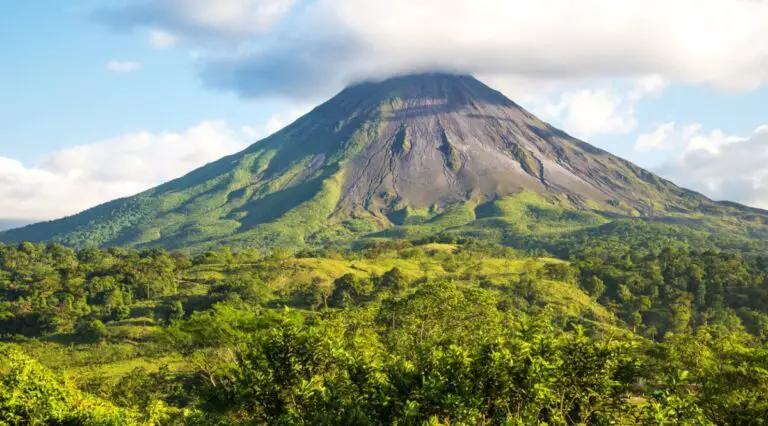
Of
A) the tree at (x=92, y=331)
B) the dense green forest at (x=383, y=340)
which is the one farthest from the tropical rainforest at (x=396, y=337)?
the tree at (x=92, y=331)

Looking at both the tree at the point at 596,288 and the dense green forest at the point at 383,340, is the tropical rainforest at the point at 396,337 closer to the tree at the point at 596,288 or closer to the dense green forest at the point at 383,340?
the dense green forest at the point at 383,340

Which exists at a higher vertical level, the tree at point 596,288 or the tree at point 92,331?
the tree at point 92,331

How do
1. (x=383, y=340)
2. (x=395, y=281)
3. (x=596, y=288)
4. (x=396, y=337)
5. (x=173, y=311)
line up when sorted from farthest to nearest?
(x=596, y=288) < (x=395, y=281) < (x=173, y=311) < (x=383, y=340) < (x=396, y=337)

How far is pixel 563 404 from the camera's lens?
19.6 meters

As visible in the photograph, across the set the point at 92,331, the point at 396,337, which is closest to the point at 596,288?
the point at 396,337

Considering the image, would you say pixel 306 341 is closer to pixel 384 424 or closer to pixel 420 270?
pixel 384 424

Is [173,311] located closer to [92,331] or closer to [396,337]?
[92,331]

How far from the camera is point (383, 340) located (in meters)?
49.2

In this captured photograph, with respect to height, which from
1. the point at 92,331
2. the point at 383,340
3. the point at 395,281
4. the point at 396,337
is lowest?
the point at 395,281

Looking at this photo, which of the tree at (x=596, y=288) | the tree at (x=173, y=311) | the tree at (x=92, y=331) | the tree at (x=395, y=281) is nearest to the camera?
the tree at (x=92, y=331)

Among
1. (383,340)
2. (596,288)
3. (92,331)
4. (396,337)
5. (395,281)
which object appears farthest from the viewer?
(596,288)

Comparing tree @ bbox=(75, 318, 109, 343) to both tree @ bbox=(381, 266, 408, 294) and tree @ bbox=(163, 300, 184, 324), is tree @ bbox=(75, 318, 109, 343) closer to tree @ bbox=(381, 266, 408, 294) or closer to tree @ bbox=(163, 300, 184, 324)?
tree @ bbox=(163, 300, 184, 324)

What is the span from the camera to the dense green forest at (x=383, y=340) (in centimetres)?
1906

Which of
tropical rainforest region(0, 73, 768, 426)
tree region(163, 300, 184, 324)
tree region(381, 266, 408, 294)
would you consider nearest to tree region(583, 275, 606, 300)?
tropical rainforest region(0, 73, 768, 426)
